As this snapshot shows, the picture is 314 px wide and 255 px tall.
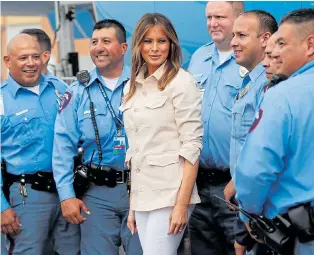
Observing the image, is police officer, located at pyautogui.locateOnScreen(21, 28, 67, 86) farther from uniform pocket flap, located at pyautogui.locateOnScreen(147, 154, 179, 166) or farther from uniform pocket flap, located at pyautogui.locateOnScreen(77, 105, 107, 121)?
uniform pocket flap, located at pyautogui.locateOnScreen(147, 154, 179, 166)

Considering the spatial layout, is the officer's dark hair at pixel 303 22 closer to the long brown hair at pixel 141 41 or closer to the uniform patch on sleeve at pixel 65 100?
the long brown hair at pixel 141 41

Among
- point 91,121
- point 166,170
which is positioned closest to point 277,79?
point 166,170

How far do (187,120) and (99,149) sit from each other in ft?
3.01

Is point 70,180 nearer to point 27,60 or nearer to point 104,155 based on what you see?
point 104,155

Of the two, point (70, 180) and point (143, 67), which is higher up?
point (143, 67)

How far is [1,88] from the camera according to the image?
527 centimetres

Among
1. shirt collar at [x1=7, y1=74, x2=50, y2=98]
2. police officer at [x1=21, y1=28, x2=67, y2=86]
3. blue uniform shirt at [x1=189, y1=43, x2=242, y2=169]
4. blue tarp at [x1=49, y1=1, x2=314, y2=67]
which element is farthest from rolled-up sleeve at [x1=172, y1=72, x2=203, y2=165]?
blue tarp at [x1=49, y1=1, x2=314, y2=67]

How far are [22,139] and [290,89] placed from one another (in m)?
2.43

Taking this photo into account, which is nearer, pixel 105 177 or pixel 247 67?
pixel 247 67

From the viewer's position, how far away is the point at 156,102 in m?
4.20

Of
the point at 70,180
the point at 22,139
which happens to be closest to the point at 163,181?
the point at 70,180

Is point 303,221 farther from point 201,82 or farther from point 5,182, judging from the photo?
point 5,182

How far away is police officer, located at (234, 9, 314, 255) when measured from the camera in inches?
127

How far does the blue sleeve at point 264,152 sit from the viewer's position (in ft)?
10.6
